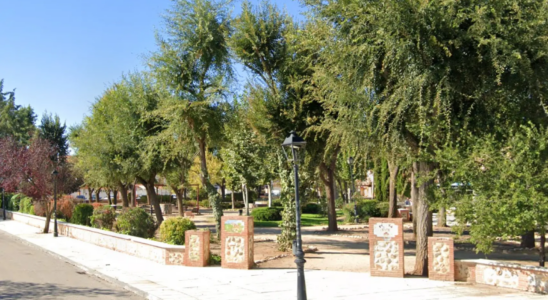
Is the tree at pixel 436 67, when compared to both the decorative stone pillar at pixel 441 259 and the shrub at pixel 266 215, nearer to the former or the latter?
the decorative stone pillar at pixel 441 259

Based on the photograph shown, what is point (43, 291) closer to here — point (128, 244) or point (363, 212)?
point (128, 244)

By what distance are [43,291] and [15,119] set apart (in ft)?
204

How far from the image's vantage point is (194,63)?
20484 mm

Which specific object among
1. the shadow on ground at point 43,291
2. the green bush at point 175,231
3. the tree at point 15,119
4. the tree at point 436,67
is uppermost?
the tree at point 15,119

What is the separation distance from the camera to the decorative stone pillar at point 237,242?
557 inches

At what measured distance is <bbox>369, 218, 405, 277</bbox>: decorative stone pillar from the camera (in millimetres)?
12419

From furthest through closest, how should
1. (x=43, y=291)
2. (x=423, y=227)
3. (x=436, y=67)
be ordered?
(x=423, y=227) < (x=436, y=67) < (x=43, y=291)

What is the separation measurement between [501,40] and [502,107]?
2.00m

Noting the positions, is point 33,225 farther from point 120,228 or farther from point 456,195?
point 456,195

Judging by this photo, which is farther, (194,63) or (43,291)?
(194,63)

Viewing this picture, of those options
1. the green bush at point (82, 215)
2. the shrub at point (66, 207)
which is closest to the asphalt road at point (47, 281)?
the green bush at point (82, 215)

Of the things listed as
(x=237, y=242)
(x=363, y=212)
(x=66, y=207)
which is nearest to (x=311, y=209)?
(x=363, y=212)

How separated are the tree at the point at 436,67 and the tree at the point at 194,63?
26.1 ft

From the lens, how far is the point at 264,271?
45.8 feet
